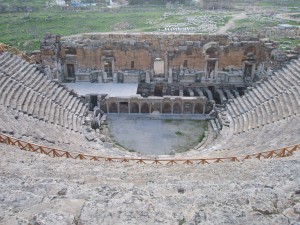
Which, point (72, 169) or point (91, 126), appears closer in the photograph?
point (72, 169)

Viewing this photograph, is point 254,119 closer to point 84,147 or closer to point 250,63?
point 250,63

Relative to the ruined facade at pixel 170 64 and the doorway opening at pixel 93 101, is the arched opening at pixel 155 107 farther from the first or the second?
the doorway opening at pixel 93 101

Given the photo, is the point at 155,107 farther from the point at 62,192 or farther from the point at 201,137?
the point at 62,192

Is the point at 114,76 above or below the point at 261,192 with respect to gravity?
below

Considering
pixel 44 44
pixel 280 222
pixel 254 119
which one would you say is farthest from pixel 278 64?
pixel 280 222

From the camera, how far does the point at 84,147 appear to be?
50.3 feet

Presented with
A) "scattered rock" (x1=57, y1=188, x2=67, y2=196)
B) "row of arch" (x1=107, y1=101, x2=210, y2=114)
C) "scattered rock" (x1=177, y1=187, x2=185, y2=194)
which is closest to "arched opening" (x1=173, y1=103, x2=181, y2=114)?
"row of arch" (x1=107, y1=101, x2=210, y2=114)

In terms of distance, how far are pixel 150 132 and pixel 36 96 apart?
6703 millimetres

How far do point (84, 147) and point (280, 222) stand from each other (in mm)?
10836

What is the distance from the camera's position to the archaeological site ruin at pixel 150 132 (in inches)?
261

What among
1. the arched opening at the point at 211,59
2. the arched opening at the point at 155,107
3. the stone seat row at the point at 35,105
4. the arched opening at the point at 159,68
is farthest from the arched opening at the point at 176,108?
the stone seat row at the point at 35,105

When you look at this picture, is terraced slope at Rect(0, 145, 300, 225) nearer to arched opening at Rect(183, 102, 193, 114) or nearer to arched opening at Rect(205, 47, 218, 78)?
arched opening at Rect(183, 102, 193, 114)

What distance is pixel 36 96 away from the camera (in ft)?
60.1

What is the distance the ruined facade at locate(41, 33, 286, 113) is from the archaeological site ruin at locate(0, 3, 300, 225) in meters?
0.07
